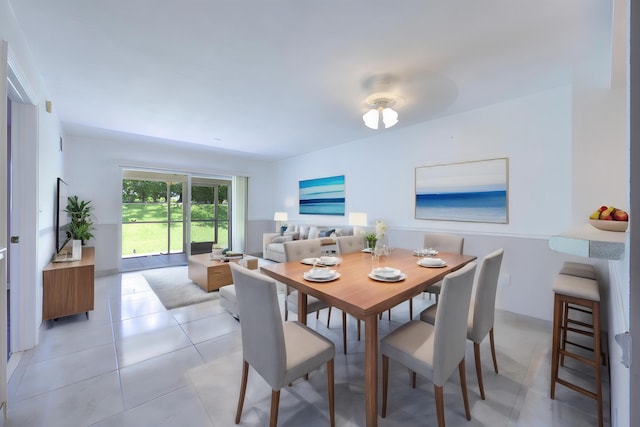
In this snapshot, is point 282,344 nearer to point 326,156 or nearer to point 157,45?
point 157,45

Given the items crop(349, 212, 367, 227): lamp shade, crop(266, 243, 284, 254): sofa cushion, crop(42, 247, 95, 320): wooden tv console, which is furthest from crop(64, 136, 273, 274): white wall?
crop(349, 212, 367, 227): lamp shade

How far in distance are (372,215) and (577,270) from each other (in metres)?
2.79

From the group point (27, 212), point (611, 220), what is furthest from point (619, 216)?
point (27, 212)

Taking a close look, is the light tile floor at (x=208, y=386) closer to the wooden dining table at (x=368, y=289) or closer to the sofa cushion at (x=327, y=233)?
the wooden dining table at (x=368, y=289)

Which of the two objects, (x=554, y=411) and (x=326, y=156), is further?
(x=326, y=156)

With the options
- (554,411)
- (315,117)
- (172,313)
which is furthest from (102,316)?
(554,411)

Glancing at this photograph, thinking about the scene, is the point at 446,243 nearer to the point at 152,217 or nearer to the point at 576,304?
the point at 576,304

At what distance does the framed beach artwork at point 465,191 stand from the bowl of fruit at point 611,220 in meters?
2.10

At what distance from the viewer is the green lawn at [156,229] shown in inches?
257

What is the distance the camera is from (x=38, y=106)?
2.39 meters

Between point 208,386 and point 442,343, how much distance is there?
5.29 ft

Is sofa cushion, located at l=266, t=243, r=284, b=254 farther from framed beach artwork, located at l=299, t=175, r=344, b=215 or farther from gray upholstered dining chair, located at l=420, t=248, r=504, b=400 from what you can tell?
gray upholstered dining chair, located at l=420, t=248, r=504, b=400

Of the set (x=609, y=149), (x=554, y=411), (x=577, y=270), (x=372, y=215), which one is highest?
(x=609, y=149)

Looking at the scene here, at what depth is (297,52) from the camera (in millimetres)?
2193
